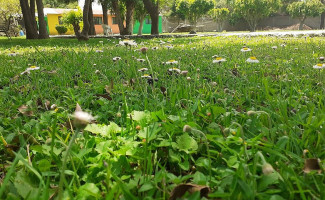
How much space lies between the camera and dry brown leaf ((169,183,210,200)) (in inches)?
32.4

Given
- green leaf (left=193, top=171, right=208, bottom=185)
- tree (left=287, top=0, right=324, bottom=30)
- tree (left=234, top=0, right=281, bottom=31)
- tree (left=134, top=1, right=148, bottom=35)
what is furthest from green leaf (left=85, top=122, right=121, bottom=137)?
tree (left=287, top=0, right=324, bottom=30)

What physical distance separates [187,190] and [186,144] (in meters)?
0.30

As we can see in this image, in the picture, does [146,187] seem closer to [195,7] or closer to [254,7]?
[195,7]

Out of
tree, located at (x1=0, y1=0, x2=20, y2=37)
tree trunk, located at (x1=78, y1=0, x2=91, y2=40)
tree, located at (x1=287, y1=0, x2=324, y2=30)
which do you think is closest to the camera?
tree trunk, located at (x1=78, y1=0, x2=91, y2=40)

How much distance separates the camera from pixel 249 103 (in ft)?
5.87

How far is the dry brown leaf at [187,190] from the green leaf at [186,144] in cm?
25

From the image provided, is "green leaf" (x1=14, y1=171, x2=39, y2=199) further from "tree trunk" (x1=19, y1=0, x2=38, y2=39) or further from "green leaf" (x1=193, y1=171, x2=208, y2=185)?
"tree trunk" (x1=19, y1=0, x2=38, y2=39)

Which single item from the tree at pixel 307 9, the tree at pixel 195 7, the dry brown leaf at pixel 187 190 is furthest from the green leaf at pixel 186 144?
the tree at pixel 307 9

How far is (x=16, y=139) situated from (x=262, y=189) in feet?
3.69

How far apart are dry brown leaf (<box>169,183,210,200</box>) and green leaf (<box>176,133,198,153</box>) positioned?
0.83ft

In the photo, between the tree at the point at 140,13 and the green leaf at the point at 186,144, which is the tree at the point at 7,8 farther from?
the green leaf at the point at 186,144

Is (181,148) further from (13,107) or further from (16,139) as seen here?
(13,107)

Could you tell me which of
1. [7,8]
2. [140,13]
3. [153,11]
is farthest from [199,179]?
[7,8]

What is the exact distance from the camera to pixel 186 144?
43.7 inches
